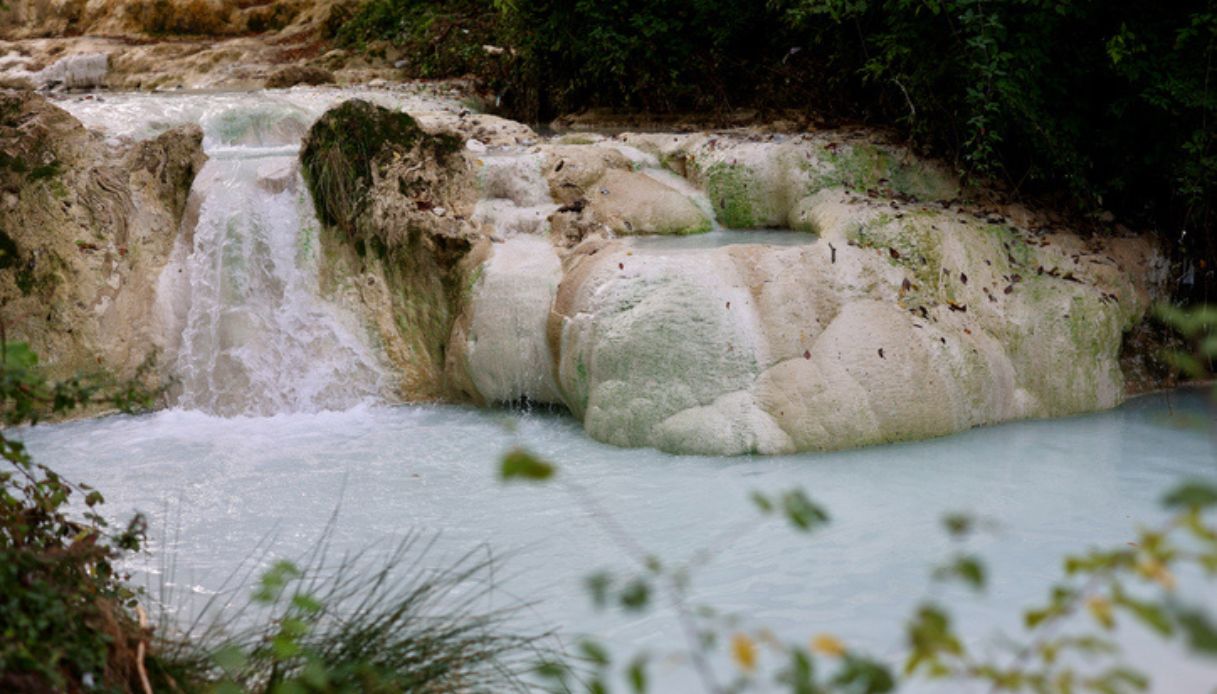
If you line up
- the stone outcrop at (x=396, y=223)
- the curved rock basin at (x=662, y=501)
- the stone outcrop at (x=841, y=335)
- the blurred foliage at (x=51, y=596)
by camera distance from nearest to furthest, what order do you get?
the blurred foliage at (x=51, y=596)
the curved rock basin at (x=662, y=501)
the stone outcrop at (x=841, y=335)
the stone outcrop at (x=396, y=223)

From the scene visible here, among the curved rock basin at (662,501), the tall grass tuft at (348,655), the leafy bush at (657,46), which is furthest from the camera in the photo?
the leafy bush at (657,46)

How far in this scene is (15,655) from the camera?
2.22m

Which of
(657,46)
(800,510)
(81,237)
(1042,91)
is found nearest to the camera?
Answer: (800,510)

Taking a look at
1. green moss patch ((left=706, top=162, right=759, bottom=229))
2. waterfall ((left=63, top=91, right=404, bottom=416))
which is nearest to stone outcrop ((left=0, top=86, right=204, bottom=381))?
waterfall ((left=63, top=91, right=404, bottom=416))

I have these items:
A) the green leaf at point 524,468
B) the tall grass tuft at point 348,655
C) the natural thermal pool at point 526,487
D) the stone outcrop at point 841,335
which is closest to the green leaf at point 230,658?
the tall grass tuft at point 348,655

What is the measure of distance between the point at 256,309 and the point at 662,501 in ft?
11.2

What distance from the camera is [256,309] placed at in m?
7.16

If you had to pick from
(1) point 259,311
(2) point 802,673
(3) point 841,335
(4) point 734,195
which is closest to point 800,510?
(2) point 802,673

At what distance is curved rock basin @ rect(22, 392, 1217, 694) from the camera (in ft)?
12.5

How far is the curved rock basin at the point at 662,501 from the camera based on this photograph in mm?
3805

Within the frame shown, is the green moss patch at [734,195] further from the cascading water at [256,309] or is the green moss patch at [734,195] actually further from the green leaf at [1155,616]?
the green leaf at [1155,616]

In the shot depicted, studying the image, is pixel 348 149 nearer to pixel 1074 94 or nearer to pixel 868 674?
pixel 1074 94

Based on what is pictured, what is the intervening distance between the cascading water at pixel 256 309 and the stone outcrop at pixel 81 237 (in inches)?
7.5

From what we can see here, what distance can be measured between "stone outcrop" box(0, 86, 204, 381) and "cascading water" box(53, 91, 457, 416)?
19 cm
